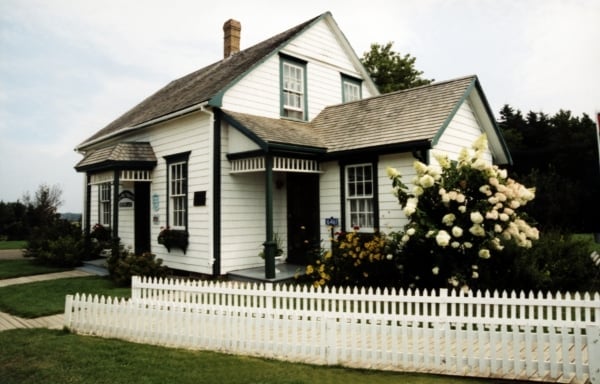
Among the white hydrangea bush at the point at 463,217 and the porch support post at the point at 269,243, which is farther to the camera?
the porch support post at the point at 269,243

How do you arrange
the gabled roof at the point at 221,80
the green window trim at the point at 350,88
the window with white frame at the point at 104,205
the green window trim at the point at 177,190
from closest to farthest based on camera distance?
the gabled roof at the point at 221,80 < the green window trim at the point at 177,190 < the green window trim at the point at 350,88 < the window with white frame at the point at 104,205

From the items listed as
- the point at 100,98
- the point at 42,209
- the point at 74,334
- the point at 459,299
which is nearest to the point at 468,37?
the point at 459,299

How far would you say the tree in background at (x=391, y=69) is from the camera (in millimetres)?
27266

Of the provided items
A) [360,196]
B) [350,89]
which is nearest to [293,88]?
[350,89]

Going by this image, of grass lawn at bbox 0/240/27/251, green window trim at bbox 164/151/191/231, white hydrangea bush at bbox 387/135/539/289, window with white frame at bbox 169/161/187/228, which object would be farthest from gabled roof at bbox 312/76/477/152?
grass lawn at bbox 0/240/27/251

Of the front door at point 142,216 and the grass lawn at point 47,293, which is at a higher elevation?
the front door at point 142,216

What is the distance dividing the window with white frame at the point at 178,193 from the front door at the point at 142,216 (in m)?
1.66

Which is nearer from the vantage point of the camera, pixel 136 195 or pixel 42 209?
pixel 136 195

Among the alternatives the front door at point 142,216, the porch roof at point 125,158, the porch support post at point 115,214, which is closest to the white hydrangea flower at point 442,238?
the porch support post at point 115,214

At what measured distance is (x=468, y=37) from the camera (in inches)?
515

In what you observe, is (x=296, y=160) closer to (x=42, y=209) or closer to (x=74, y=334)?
(x=74, y=334)

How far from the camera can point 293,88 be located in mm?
13734

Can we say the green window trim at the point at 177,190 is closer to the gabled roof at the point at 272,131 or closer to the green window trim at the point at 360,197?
the gabled roof at the point at 272,131

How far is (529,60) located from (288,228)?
9.53 meters
